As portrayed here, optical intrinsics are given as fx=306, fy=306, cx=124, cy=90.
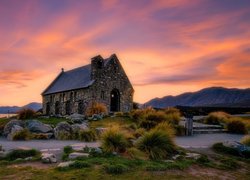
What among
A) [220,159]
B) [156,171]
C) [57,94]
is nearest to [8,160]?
[156,171]

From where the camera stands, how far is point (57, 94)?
1914 inches

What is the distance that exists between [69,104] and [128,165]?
3469 centimetres

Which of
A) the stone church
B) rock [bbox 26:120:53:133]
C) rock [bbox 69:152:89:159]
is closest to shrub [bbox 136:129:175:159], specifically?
rock [bbox 69:152:89:159]

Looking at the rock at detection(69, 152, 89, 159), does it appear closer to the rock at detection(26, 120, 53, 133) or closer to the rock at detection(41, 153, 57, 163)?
the rock at detection(41, 153, 57, 163)

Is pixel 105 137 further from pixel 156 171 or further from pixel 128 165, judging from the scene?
pixel 156 171

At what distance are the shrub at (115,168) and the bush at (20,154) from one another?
11.2 ft

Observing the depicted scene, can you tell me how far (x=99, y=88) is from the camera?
3981 centimetres

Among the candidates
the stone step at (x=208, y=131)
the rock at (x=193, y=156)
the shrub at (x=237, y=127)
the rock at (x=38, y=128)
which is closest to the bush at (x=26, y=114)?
the rock at (x=38, y=128)

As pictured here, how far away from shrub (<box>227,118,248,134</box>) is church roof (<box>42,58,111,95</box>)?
2056cm

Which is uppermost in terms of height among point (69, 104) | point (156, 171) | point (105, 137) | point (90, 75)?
point (90, 75)

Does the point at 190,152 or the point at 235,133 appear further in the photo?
the point at 235,133

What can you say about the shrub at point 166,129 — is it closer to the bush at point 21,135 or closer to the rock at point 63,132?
the rock at point 63,132

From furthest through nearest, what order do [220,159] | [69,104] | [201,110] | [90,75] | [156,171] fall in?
[69,104], [90,75], [201,110], [220,159], [156,171]

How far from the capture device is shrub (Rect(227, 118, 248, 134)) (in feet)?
71.8
